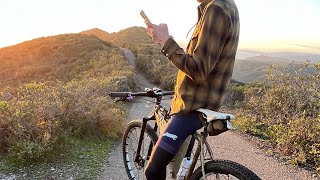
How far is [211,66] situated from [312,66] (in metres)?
8.97

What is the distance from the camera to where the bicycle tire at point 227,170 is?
2486mm

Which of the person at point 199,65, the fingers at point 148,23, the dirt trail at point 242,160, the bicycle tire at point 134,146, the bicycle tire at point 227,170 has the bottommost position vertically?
the dirt trail at point 242,160

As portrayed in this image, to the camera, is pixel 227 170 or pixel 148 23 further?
pixel 148 23

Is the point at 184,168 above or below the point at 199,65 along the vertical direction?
below

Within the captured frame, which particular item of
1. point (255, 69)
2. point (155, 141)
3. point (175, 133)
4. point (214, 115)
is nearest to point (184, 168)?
point (175, 133)

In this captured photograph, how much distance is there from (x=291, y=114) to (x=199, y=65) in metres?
7.98

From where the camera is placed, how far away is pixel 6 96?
6.65m

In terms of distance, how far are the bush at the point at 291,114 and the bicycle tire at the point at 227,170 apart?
4661 mm

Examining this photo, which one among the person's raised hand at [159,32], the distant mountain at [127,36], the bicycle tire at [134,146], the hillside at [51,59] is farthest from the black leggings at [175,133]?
the distant mountain at [127,36]

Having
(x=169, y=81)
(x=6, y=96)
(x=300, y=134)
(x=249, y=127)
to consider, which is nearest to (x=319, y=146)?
(x=300, y=134)

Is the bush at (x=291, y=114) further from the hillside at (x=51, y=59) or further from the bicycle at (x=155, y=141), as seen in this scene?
the hillside at (x=51, y=59)

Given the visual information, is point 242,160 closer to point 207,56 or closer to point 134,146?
point 134,146

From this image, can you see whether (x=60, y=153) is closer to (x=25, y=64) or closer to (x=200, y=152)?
(x=200, y=152)

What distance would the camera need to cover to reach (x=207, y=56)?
7.75 feet
